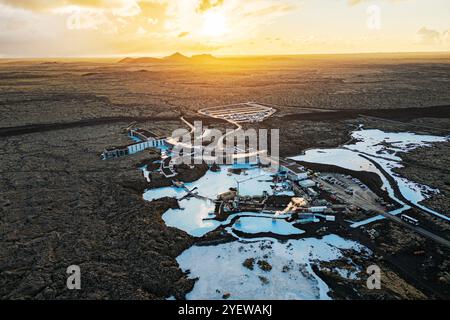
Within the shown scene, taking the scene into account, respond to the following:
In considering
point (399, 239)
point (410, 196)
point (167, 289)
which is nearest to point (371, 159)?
point (410, 196)

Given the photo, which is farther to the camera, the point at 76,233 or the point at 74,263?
the point at 76,233

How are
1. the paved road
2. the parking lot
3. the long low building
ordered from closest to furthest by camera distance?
1. the paved road
2. the parking lot
3. the long low building

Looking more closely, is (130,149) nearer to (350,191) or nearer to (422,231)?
(350,191)

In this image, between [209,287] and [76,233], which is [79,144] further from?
[209,287]

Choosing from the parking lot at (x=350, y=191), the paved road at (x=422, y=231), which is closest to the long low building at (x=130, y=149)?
the parking lot at (x=350, y=191)

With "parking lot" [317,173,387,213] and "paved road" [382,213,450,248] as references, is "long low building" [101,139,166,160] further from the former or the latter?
"paved road" [382,213,450,248]

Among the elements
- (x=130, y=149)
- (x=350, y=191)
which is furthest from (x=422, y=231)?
(x=130, y=149)

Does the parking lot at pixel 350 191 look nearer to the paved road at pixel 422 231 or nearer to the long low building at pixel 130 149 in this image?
the paved road at pixel 422 231

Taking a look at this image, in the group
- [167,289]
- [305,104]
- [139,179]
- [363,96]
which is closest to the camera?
[167,289]

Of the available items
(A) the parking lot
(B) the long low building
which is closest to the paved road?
(A) the parking lot

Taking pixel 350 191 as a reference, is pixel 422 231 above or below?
below

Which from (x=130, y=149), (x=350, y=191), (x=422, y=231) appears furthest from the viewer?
(x=130, y=149)
